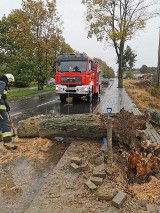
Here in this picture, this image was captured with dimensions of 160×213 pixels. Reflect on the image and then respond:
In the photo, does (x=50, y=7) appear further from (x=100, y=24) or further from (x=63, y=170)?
(x=63, y=170)

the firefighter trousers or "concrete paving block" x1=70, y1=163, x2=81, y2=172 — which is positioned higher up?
the firefighter trousers

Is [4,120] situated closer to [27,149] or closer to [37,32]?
[27,149]

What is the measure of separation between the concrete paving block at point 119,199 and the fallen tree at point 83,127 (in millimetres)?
2768

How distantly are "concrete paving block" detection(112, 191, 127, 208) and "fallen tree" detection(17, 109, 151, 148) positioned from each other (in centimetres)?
277

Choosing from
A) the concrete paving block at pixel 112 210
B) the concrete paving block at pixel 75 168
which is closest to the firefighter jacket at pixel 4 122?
the concrete paving block at pixel 75 168

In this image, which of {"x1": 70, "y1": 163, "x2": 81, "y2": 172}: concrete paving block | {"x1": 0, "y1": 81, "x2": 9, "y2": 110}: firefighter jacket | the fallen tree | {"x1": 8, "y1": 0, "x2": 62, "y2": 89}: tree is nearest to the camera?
{"x1": 70, "y1": 163, "x2": 81, "y2": 172}: concrete paving block

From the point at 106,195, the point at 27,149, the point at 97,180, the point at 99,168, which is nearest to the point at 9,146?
the point at 27,149

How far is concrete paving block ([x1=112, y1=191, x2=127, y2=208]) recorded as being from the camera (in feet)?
13.0

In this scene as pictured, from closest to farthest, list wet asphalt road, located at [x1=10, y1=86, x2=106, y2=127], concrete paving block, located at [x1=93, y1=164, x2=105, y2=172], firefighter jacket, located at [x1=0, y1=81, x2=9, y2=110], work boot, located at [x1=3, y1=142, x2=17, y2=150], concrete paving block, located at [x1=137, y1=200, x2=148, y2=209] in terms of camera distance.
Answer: concrete paving block, located at [x1=137, y1=200, x2=148, y2=209] → concrete paving block, located at [x1=93, y1=164, x2=105, y2=172] → work boot, located at [x1=3, y1=142, x2=17, y2=150] → firefighter jacket, located at [x1=0, y1=81, x2=9, y2=110] → wet asphalt road, located at [x1=10, y1=86, x2=106, y2=127]

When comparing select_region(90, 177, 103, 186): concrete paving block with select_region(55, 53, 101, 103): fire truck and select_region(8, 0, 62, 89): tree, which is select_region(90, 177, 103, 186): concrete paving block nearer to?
select_region(55, 53, 101, 103): fire truck

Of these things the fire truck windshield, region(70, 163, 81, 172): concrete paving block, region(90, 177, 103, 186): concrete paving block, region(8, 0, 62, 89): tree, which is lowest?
region(70, 163, 81, 172): concrete paving block

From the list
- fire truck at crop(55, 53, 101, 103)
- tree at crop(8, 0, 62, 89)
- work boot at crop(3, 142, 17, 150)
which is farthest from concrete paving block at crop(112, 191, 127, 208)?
tree at crop(8, 0, 62, 89)

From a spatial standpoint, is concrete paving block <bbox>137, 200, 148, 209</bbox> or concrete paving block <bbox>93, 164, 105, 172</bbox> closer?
concrete paving block <bbox>137, 200, 148, 209</bbox>

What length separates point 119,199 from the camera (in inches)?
159
